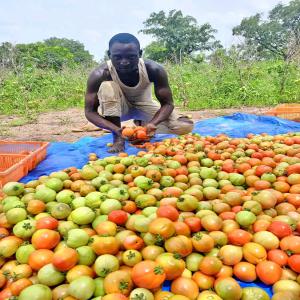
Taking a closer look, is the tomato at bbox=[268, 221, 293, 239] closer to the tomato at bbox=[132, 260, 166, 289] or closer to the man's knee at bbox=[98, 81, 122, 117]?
the tomato at bbox=[132, 260, 166, 289]

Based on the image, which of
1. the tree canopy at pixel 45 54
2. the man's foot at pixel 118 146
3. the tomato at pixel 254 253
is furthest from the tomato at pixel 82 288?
the tree canopy at pixel 45 54

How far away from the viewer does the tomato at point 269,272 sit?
77.7 inches

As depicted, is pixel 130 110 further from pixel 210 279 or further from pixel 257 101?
pixel 257 101

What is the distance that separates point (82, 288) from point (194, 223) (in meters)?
0.83

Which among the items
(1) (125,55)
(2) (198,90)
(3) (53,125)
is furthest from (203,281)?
(2) (198,90)

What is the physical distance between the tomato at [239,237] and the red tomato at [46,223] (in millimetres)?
1162

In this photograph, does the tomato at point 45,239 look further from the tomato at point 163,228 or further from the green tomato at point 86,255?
the tomato at point 163,228

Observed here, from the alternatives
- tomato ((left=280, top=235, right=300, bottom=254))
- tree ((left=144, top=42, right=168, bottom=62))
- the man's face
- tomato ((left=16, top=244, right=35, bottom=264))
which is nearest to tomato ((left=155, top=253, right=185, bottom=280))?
tomato ((left=280, top=235, right=300, bottom=254))

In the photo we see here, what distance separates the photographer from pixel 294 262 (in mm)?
2002

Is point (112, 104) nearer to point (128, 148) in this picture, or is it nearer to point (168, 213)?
point (128, 148)

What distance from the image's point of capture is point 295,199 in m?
2.62

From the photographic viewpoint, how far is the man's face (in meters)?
4.46

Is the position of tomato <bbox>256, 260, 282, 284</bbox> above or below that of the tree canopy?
below

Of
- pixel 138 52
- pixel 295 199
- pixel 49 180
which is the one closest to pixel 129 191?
pixel 49 180
